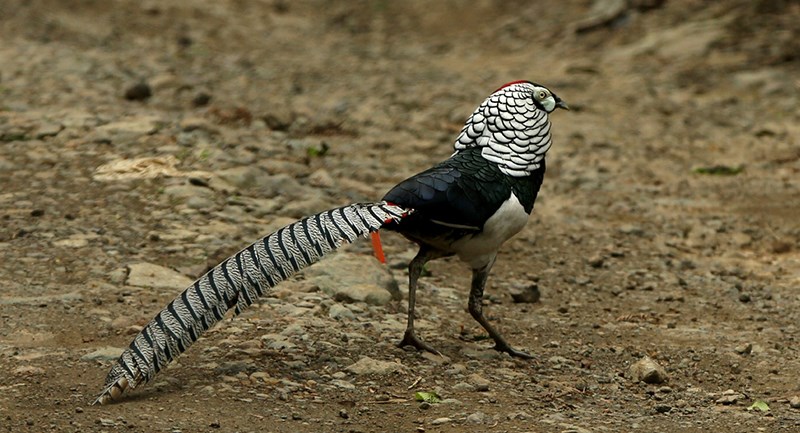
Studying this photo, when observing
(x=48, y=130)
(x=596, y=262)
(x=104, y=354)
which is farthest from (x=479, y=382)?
(x=48, y=130)

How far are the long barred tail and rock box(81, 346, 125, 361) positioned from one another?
14.0 inches

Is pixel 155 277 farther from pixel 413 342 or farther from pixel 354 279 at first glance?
pixel 413 342

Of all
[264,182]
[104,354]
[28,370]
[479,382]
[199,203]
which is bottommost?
[479,382]

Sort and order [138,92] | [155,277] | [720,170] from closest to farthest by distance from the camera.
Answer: [155,277] → [720,170] → [138,92]

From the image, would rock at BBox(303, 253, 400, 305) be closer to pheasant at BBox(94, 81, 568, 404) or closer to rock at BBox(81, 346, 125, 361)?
pheasant at BBox(94, 81, 568, 404)

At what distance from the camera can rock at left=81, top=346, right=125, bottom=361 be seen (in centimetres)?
454

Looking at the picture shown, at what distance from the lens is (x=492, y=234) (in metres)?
4.90

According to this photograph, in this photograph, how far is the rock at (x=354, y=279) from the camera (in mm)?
5516

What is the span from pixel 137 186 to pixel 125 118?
150 cm

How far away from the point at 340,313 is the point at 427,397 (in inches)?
36.1

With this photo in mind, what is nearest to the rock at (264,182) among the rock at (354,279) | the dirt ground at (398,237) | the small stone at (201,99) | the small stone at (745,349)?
the dirt ground at (398,237)

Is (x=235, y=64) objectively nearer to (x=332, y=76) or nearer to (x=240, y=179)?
(x=332, y=76)

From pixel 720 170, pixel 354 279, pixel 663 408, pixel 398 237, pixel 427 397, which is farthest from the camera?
pixel 720 170

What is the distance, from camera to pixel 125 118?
8086 millimetres
